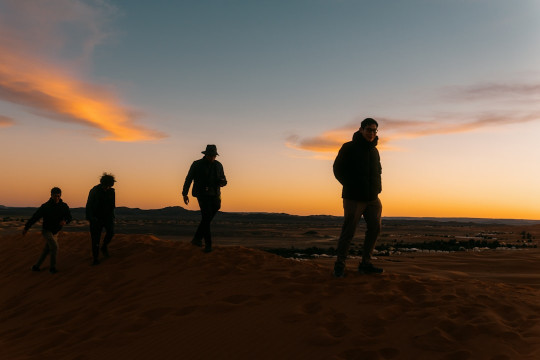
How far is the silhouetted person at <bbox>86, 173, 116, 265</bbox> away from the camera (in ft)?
30.5

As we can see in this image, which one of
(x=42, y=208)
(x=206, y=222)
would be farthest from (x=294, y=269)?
(x=42, y=208)

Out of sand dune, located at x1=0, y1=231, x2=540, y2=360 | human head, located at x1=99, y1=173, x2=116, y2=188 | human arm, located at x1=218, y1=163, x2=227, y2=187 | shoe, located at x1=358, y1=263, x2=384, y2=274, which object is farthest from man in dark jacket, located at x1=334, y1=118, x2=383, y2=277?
human head, located at x1=99, y1=173, x2=116, y2=188

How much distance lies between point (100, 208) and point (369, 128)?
19.3ft

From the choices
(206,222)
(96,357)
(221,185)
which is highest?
(221,185)

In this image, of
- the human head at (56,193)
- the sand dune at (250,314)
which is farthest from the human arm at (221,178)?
the human head at (56,193)

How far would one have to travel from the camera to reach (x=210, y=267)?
8250 millimetres

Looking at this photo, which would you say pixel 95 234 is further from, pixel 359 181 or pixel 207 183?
pixel 359 181

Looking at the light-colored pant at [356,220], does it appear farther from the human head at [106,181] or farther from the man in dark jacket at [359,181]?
the human head at [106,181]

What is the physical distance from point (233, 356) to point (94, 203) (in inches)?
224

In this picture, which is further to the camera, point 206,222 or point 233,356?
point 206,222

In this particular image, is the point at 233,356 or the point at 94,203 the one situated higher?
the point at 94,203

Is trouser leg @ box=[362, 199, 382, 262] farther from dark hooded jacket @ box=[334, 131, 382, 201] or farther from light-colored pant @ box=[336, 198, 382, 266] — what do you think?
dark hooded jacket @ box=[334, 131, 382, 201]

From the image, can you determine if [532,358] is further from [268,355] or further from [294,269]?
[294,269]

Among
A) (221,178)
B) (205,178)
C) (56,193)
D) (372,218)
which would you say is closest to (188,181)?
(205,178)
